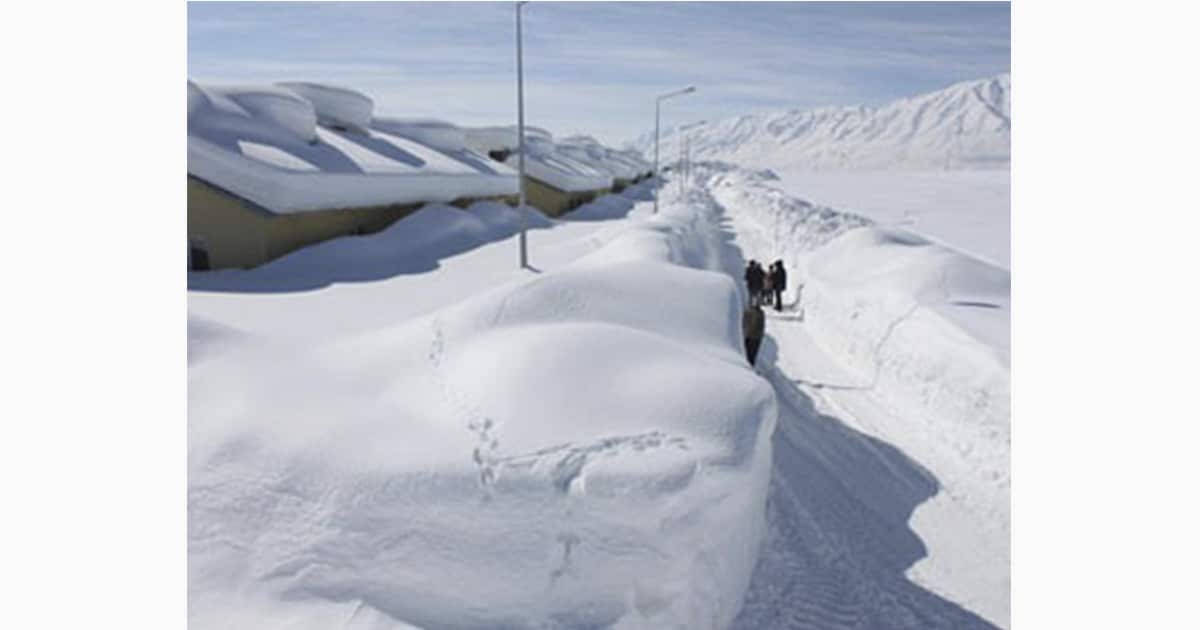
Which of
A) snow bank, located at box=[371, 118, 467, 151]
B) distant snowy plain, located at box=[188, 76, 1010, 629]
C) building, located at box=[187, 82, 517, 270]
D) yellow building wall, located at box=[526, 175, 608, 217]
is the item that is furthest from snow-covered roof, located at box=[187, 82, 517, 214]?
yellow building wall, located at box=[526, 175, 608, 217]

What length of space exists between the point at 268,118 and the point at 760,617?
1806 cm

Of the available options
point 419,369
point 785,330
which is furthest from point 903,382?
point 419,369

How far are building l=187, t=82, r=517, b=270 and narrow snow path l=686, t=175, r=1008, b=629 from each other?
10.4 m

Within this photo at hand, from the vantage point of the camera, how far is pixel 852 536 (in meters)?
7.80

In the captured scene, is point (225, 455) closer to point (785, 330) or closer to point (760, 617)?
point (760, 617)

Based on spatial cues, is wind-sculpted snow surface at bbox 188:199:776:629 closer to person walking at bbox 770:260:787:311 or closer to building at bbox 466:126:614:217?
person walking at bbox 770:260:787:311

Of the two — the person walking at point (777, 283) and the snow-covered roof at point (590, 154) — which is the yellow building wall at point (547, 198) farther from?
the person walking at point (777, 283)

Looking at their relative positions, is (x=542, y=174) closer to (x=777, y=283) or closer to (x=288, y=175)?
(x=777, y=283)

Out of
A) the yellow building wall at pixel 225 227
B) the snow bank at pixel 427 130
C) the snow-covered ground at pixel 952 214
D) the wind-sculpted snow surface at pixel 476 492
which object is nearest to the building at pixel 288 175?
the yellow building wall at pixel 225 227

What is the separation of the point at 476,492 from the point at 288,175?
12685 mm

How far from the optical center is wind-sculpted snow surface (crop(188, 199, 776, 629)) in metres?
5.62

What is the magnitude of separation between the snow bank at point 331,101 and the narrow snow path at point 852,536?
772 inches

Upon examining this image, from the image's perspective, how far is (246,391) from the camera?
6.81m

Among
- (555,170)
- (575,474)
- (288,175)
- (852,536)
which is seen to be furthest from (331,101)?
(575,474)
